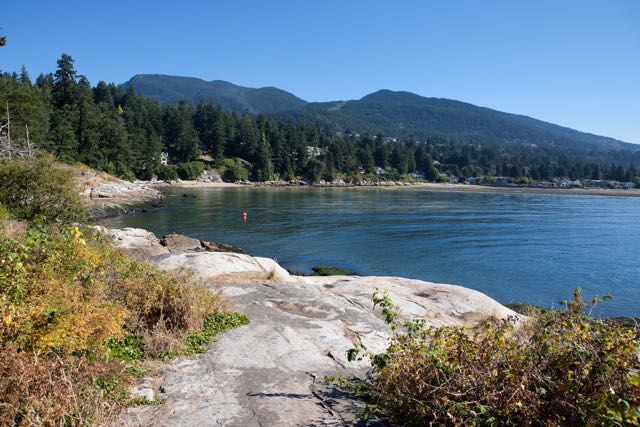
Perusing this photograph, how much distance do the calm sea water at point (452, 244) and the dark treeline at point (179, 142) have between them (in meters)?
30.6

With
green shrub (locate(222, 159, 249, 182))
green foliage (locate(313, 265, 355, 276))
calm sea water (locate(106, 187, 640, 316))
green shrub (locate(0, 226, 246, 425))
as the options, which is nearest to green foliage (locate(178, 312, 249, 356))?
green shrub (locate(0, 226, 246, 425))

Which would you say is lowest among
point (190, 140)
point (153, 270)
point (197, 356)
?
point (197, 356)

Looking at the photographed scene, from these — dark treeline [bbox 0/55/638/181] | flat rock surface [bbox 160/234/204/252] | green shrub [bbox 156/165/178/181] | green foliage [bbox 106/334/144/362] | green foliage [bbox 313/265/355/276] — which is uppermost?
dark treeline [bbox 0/55/638/181]

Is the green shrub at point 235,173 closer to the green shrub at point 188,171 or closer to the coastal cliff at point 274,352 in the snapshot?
the green shrub at point 188,171

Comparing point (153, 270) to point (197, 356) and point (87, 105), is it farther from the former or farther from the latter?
point (87, 105)

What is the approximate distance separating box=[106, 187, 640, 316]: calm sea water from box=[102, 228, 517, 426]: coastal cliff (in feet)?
32.4

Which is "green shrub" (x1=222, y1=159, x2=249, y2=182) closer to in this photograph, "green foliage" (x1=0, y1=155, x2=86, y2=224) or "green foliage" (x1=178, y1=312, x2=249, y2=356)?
"green foliage" (x1=0, y1=155, x2=86, y2=224)

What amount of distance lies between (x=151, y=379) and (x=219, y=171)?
121664 mm

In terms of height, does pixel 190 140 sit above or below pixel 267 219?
above

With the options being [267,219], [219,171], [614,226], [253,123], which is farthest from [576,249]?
[253,123]

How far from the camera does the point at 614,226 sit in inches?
2045

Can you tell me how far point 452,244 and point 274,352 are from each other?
1256 inches

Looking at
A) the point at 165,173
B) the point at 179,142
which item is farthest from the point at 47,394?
the point at 179,142

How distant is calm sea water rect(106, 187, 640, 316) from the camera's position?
26.6m
